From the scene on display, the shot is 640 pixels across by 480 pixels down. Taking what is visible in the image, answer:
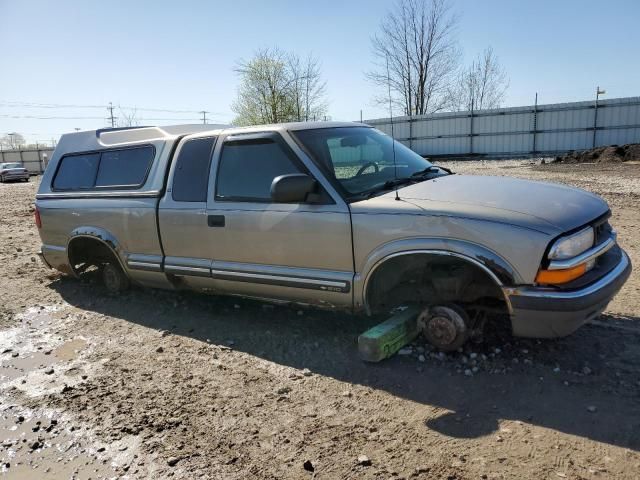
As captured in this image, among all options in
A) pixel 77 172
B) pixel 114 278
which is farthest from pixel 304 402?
pixel 77 172

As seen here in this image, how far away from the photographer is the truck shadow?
3.07m

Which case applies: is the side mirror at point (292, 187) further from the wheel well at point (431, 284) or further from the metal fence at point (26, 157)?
the metal fence at point (26, 157)

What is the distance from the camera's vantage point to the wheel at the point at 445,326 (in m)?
3.72

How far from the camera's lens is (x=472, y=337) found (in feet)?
12.8

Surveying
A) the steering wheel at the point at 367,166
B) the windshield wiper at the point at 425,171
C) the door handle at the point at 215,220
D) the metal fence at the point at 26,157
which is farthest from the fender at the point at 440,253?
the metal fence at the point at 26,157

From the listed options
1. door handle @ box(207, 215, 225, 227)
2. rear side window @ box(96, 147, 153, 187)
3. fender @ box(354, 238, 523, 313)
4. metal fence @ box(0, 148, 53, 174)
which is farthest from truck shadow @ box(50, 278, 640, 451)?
metal fence @ box(0, 148, 53, 174)

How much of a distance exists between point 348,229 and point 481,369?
140cm

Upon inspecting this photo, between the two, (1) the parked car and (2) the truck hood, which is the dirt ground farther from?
(1) the parked car

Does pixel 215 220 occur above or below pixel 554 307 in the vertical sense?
above

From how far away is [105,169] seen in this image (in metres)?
5.79

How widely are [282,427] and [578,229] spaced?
2301 millimetres

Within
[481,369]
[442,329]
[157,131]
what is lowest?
[481,369]

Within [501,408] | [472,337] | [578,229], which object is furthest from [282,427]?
[578,229]

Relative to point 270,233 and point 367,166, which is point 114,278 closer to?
point 270,233
